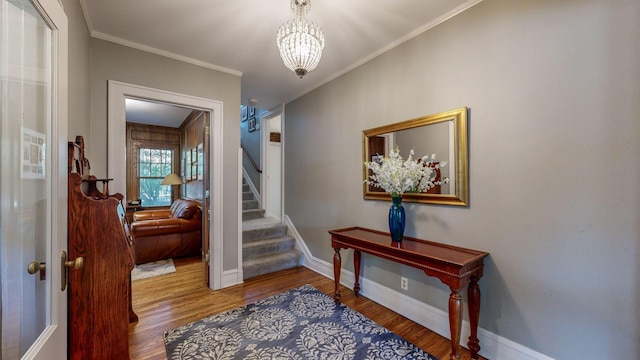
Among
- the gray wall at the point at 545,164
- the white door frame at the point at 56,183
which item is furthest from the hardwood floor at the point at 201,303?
the white door frame at the point at 56,183

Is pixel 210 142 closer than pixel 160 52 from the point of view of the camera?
No

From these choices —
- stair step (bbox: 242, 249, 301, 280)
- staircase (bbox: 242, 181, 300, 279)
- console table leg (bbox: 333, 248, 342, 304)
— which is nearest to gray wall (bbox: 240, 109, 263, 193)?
staircase (bbox: 242, 181, 300, 279)

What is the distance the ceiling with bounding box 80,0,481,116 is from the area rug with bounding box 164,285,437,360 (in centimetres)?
260

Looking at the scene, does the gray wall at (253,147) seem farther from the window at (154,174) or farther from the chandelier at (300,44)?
the chandelier at (300,44)

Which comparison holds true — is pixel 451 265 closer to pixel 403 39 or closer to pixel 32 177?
pixel 403 39

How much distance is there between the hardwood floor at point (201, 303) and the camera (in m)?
1.96

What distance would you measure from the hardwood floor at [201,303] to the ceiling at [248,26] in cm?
259

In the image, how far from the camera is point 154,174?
6578 millimetres

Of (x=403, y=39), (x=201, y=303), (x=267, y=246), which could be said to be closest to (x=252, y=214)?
(x=267, y=246)

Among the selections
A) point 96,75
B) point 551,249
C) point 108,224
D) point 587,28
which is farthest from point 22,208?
point 587,28

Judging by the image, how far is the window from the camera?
6406mm

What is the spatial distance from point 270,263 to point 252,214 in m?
1.37

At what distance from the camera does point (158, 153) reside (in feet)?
21.9

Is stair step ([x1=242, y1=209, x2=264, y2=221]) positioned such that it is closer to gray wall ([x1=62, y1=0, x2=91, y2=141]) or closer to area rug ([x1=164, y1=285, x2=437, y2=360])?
area rug ([x1=164, y1=285, x2=437, y2=360])
